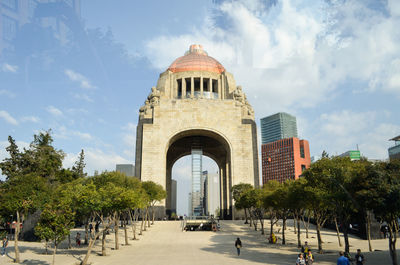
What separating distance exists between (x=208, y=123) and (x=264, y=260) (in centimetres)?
3153

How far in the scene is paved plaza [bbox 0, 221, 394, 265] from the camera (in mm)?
18188

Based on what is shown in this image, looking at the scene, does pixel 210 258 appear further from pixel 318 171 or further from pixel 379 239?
pixel 379 239

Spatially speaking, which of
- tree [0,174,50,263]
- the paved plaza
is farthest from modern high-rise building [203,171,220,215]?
tree [0,174,50,263]

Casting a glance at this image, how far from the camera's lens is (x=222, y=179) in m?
60.1

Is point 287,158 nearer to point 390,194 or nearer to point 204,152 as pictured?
point 204,152

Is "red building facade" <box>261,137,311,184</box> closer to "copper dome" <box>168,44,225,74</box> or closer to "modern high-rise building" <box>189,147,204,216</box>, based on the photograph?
"copper dome" <box>168,44,225,74</box>

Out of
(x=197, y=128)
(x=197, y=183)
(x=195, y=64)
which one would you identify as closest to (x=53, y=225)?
(x=197, y=128)

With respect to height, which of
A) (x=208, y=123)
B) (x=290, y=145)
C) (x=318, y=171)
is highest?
(x=290, y=145)

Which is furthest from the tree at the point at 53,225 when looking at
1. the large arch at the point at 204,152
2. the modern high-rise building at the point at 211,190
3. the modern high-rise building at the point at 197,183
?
the modern high-rise building at the point at 211,190

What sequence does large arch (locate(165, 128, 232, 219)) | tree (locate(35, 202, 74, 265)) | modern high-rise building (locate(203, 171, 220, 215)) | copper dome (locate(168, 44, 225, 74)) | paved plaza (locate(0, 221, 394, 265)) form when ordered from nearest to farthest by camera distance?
tree (locate(35, 202, 74, 265))
paved plaza (locate(0, 221, 394, 265))
copper dome (locate(168, 44, 225, 74))
large arch (locate(165, 128, 232, 219))
modern high-rise building (locate(203, 171, 220, 215))

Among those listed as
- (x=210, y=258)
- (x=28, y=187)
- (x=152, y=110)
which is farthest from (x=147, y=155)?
(x=210, y=258)

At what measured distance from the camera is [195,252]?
2158 centimetres

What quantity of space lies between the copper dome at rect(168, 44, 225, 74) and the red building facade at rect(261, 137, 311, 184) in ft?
307

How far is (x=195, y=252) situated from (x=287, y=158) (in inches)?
5155
